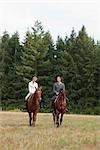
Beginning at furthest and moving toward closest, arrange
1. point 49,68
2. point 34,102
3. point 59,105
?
point 49,68 → point 59,105 → point 34,102

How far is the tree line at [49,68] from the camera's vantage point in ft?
199

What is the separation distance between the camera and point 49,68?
212 ft

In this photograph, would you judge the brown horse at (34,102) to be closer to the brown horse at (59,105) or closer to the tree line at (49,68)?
the brown horse at (59,105)

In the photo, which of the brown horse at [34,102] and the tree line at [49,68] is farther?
the tree line at [49,68]

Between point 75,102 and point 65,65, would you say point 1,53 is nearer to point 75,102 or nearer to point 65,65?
point 65,65

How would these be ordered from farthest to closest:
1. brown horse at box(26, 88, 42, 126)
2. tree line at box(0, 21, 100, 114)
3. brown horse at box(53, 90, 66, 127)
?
1. tree line at box(0, 21, 100, 114)
2. brown horse at box(53, 90, 66, 127)
3. brown horse at box(26, 88, 42, 126)

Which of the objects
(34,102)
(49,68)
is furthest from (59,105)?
(49,68)

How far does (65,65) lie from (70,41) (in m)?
5.02

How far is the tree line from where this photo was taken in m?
60.7

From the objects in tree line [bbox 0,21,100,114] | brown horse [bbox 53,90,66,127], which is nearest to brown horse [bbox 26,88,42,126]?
brown horse [bbox 53,90,66,127]

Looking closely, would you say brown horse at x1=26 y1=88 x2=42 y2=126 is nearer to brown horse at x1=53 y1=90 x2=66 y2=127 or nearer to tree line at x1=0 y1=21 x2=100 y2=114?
brown horse at x1=53 y1=90 x2=66 y2=127

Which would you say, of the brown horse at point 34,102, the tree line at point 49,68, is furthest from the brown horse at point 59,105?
the tree line at point 49,68

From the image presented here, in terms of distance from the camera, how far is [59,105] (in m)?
18.5

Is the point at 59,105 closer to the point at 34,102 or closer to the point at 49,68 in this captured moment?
the point at 34,102
